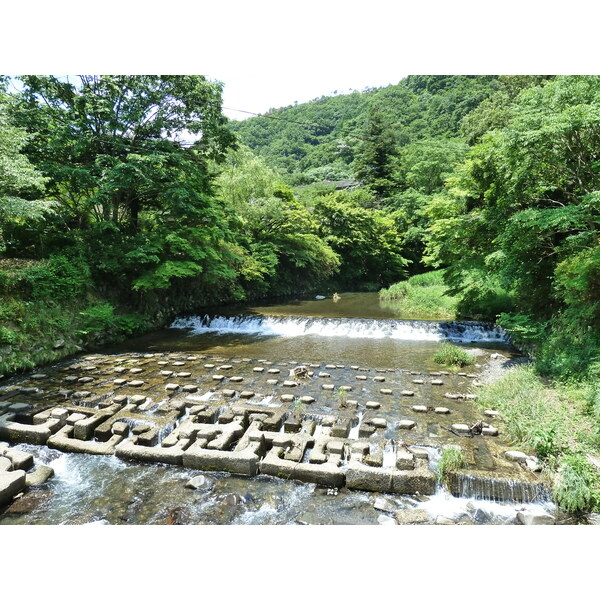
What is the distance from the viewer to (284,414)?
5512mm

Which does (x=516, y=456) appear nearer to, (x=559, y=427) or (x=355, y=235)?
(x=559, y=427)

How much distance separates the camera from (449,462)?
4164 millimetres

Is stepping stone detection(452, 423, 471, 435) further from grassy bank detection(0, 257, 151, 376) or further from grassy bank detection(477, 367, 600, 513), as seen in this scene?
grassy bank detection(0, 257, 151, 376)

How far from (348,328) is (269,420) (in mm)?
7442

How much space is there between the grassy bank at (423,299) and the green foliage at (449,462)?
9.25 metres

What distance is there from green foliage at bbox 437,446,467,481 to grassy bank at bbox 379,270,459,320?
9.25m

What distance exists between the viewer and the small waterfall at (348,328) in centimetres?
1141

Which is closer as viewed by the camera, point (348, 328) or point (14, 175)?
point (14, 175)

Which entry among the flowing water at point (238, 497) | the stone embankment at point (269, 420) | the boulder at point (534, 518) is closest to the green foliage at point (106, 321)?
the stone embankment at point (269, 420)

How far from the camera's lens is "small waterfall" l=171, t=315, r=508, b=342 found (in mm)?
11414

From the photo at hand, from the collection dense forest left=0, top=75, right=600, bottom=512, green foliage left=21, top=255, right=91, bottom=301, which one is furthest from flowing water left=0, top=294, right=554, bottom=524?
green foliage left=21, top=255, right=91, bottom=301

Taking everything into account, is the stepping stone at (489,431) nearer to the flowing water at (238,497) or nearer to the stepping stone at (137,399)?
the flowing water at (238,497)

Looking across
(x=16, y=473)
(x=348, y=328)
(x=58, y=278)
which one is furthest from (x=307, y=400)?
(x=58, y=278)

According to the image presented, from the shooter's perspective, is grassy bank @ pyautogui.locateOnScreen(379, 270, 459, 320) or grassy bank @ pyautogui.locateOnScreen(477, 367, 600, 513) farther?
grassy bank @ pyautogui.locateOnScreen(379, 270, 459, 320)
